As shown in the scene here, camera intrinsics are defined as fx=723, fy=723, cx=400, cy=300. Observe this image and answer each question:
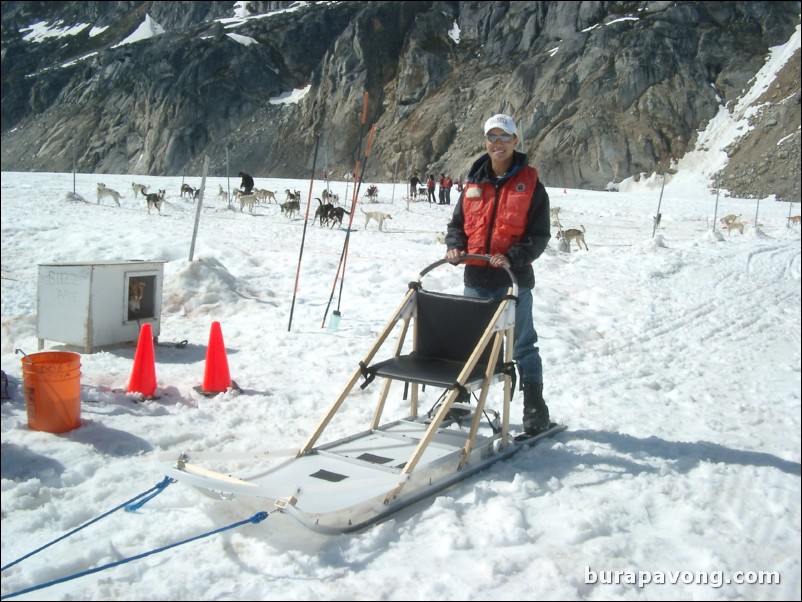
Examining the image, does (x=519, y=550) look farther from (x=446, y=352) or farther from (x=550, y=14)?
(x=550, y=14)

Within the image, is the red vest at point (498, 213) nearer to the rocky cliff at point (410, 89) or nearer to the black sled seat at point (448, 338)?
the black sled seat at point (448, 338)

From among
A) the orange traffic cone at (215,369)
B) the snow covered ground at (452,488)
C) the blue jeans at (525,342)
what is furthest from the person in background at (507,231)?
the orange traffic cone at (215,369)

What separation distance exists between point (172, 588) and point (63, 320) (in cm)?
403

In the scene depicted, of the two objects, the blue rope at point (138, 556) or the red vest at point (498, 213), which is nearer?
the blue rope at point (138, 556)

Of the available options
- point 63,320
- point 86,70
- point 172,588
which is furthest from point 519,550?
point 86,70

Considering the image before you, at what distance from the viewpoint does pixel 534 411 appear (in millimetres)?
4180

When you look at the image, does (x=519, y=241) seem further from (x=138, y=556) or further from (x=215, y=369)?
(x=138, y=556)

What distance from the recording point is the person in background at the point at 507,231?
3965 millimetres

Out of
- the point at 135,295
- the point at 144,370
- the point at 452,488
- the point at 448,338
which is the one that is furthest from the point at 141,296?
the point at 452,488

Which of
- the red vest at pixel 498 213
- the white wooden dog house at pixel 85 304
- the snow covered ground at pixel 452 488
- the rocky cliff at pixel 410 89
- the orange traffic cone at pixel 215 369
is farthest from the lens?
the rocky cliff at pixel 410 89

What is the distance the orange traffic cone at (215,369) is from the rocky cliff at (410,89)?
34169 millimetres

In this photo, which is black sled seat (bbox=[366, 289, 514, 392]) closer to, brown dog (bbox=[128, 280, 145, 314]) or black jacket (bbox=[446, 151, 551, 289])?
black jacket (bbox=[446, 151, 551, 289])

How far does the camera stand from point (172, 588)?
2.43 m

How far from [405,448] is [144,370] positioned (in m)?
2.05
